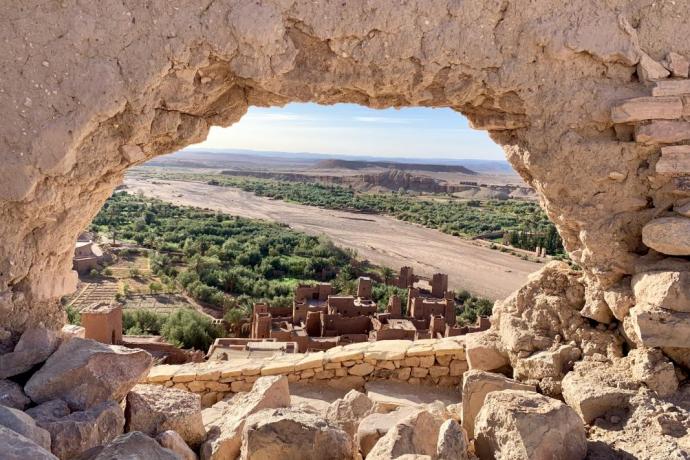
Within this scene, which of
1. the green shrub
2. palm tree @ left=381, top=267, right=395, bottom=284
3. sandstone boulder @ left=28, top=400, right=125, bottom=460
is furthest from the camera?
palm tree @ left=381, top=267, right=395, bottom=284

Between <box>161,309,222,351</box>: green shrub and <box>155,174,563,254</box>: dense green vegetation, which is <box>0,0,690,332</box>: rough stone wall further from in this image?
<box>155,174,563,254</box>: dense green vegetation

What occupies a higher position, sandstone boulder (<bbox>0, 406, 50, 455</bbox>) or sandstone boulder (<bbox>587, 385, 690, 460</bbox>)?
sandstone boulder (<bbox>0, 406, 50, 455</bbox>)

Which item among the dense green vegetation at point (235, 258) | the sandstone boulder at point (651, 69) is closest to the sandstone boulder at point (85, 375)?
the sandstone boulder at point (651, 69)

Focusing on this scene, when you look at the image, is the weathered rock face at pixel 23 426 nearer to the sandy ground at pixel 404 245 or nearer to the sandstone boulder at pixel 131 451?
the sandstone boulder at pixel 131 451

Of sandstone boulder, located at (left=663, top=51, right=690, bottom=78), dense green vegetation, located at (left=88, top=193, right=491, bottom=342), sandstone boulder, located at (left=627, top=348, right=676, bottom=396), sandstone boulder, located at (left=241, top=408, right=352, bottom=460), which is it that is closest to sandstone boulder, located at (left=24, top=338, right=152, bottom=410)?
sandstone boulder, located at (left=241, top=408, right=352, bottom=460)

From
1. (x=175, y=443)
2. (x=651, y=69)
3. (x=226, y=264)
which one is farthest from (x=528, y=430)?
(x=226, y=264)

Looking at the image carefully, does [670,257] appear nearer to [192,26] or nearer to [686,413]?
[686,413]

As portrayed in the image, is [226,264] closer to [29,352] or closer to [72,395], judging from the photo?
[29,352]
